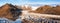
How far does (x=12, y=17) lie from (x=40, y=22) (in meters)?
0.29

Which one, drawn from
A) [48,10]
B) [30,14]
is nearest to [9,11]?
[30,14]

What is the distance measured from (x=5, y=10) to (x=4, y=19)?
3.7 inches

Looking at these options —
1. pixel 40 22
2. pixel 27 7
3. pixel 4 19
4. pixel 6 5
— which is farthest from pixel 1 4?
pixel 40 22

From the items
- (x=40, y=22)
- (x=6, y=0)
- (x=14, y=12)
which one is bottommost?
(x=40, y=22)

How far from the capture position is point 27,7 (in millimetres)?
1307

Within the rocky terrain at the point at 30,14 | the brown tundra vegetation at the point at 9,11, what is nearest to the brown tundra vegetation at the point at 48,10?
the rocky terrain at the point at 30,14

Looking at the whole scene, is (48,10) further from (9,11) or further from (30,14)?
(9,11)

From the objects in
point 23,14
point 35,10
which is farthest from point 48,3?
point 23,14

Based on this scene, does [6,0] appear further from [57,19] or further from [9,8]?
[57,19]

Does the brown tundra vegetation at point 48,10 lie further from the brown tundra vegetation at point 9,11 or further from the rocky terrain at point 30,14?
the brown tundra vegetation at point 9,11

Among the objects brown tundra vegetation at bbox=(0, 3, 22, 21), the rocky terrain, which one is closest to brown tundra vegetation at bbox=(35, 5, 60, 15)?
the rocky terrain

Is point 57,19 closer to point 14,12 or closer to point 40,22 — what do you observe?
point 40,22

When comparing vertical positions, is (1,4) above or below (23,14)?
above

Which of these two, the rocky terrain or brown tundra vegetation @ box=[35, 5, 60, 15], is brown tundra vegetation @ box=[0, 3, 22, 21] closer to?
the rocky terrain
